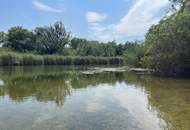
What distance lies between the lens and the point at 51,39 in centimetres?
7619

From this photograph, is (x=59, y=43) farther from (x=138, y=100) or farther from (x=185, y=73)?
(x=138, y=100)

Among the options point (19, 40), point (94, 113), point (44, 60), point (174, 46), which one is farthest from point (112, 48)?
point (94, 113)

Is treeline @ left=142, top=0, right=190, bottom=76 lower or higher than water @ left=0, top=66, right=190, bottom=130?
higher

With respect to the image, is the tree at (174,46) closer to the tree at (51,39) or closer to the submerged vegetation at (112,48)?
the submerged vegetation at (112,48)

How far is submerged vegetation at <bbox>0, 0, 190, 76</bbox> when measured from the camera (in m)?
22.8

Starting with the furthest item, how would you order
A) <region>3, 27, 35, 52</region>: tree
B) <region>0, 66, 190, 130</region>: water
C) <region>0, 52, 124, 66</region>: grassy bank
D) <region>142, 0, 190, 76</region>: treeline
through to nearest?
<region>3, 27, 35, 52</region>: tree → <region>0, 52, 124, 66</region>: grassy bank → <region>142, 0, 190, 76</region>: treeline → <region>0, 66, 190, 130</region>: water

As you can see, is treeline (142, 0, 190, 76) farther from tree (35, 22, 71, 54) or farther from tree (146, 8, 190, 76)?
tree (35, 22, 71, 54)

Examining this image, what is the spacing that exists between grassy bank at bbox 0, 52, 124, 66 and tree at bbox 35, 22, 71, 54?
17482 millimetres

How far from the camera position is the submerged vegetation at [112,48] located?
2278cm

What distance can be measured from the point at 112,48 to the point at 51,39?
18553mm

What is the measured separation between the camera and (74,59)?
57.8 metres

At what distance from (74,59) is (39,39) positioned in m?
21.4

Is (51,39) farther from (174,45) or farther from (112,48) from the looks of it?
(174,45)

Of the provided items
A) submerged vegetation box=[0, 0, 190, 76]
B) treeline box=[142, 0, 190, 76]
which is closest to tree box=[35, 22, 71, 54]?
submerged vegetation box=[0, 0, 190, 76]
